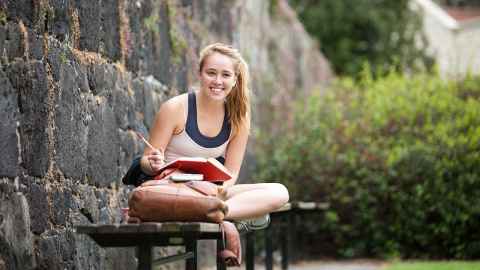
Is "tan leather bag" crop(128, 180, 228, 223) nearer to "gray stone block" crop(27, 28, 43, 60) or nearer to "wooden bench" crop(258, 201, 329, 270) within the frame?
"gray stone block" crop(27, 28, 43, 60)

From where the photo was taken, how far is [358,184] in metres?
11.7

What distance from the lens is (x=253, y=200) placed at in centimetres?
500

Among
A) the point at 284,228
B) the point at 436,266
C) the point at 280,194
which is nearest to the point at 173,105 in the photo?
the point at 280,194

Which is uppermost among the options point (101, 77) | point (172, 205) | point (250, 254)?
point (101, 77)

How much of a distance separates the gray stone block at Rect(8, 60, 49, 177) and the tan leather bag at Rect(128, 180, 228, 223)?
28.7 inches

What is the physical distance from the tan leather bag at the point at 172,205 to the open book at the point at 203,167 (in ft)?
0.94

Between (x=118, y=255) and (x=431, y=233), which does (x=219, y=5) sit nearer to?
(x=431, y=233)

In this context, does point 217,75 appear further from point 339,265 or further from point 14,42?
point 339,265

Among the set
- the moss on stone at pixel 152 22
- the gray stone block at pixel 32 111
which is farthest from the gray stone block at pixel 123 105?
the gray stone block at pixel 32 111

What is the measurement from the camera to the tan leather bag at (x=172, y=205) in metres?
4.45

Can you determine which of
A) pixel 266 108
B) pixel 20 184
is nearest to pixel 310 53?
pixel 266 108

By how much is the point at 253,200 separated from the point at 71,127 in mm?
1300

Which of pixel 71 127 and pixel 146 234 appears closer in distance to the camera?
pixel 146 234

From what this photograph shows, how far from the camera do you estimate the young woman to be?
5.30 m
